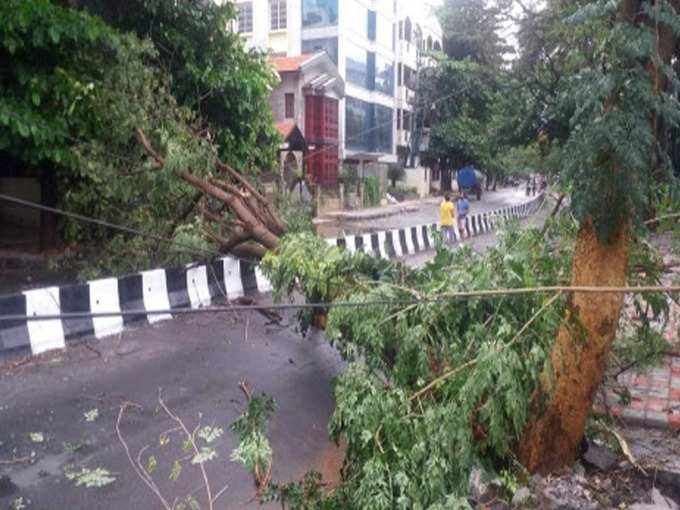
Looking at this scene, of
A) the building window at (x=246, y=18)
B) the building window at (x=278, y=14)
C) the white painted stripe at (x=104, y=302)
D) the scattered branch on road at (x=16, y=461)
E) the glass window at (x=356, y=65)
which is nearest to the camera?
the scattered branch on road at (x=16, y=461)

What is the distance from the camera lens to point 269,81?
1150cm

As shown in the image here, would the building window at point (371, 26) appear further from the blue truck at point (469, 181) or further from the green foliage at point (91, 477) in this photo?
the green foliage at point (91, 477)

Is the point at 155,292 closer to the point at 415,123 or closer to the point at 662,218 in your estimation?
the point at 662,218

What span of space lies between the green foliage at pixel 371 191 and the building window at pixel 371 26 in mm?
8893

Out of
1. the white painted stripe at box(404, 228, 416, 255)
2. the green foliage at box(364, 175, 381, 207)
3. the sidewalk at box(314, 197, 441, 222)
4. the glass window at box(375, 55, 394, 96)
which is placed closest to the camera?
the white painted stripe at box(404, 228, 416, 255)

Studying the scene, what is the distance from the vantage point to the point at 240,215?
21.6ft

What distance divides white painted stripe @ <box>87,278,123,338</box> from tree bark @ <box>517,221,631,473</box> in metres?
4.10

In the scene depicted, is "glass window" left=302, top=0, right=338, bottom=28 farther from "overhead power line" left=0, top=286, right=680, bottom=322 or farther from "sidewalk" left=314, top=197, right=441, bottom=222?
"overhead power line" left=0, top=286, right=680, bottom=322

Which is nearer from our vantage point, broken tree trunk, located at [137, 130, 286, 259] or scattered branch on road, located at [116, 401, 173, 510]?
scattered branch on road, located at [116, 401, 173, 510]

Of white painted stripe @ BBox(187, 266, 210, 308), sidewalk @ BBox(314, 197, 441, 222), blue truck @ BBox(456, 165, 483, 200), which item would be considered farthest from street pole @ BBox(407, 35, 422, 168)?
white painted stripe @ BBox(187, 266, 210, 308)

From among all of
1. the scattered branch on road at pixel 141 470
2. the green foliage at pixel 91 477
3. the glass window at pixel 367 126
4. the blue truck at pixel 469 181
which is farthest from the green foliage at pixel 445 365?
the blue truck at pixel 469 181

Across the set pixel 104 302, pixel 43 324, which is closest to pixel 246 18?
pixel 104 302

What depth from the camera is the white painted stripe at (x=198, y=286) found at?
24.4 ft

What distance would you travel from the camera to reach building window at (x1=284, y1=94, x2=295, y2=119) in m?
30.1
